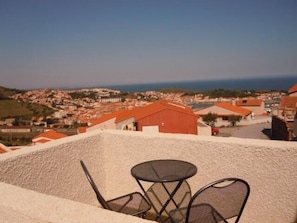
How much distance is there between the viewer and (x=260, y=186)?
3.03 meters

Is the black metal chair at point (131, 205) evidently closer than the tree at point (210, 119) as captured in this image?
Yes

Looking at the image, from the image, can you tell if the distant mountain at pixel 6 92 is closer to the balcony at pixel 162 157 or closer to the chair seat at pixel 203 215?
the balcony at pixel 162 157

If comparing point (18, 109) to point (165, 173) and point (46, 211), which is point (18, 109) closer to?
point (165, 173)

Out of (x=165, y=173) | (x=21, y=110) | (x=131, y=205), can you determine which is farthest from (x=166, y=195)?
(x=21, y=110)

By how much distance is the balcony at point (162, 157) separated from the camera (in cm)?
292

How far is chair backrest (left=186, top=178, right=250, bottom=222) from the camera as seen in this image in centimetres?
219

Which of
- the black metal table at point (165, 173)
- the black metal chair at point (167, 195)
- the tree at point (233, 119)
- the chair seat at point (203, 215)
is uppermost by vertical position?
the black metal table at point (165, 173)

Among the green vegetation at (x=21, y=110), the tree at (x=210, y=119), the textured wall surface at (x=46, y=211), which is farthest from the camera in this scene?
the green vegetation at (x=21, y=110)

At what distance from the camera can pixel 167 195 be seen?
353 centimetres

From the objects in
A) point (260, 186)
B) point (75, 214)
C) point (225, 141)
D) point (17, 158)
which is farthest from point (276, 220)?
point (17, 158)

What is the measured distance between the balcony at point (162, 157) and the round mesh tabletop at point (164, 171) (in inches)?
15.1

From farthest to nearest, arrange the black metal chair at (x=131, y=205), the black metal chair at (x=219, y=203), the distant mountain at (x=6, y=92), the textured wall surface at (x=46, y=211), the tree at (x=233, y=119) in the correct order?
1. the distant mountain at (x=6, y=92)
2. the tree at (x=233, y=119)
3. the black metal chair at (x=131, y=205)
4. the black metal chair at (x=219, y=203)
5. the textured wall surface at (x=46, y=211)

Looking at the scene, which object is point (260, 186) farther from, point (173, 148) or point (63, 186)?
point (63, 186)

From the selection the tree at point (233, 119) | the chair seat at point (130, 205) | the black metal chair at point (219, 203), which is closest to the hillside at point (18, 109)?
the tree at point (233, 119)
